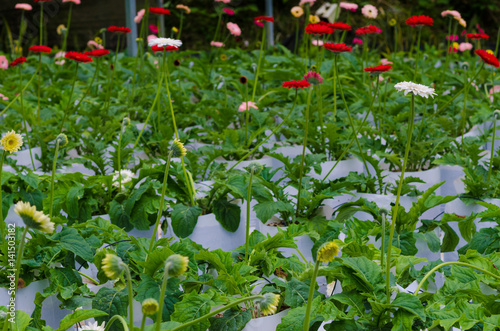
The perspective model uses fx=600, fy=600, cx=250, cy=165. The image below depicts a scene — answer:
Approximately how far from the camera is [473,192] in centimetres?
145

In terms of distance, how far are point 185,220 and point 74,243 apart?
32 centimetres

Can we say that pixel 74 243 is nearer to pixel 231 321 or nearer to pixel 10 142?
pixel 10 142

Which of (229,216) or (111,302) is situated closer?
(111,302)

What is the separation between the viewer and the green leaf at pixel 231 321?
0.89 m

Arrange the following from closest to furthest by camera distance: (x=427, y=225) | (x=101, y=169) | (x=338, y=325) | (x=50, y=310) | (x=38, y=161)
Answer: (x=338, y=325) < (x=50, y=310) < (x=427, y=225) < (x=101, y=169) < (x=38, y=161)

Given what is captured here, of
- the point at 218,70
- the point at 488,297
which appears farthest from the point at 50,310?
the point at 218,70

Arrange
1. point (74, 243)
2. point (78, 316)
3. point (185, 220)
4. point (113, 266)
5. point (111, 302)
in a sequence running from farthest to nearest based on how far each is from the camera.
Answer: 1. point (185, 220)
2. point (74, 243)
3. point (111, 302)
4. point (78, 316)
5. point (113, 266)

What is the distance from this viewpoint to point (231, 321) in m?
0.90

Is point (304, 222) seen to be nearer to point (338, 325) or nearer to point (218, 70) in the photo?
point (338, 325)

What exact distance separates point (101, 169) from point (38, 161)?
28cm

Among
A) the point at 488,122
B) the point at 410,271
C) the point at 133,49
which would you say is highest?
the point at 410,271

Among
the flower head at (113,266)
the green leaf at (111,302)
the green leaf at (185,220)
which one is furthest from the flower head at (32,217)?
the green leaf at (185,220)

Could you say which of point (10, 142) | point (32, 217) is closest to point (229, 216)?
point (10, 142)

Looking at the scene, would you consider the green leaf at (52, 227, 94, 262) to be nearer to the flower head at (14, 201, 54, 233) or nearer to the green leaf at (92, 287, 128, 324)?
the green leaf at (92, 287, 128, 324)
